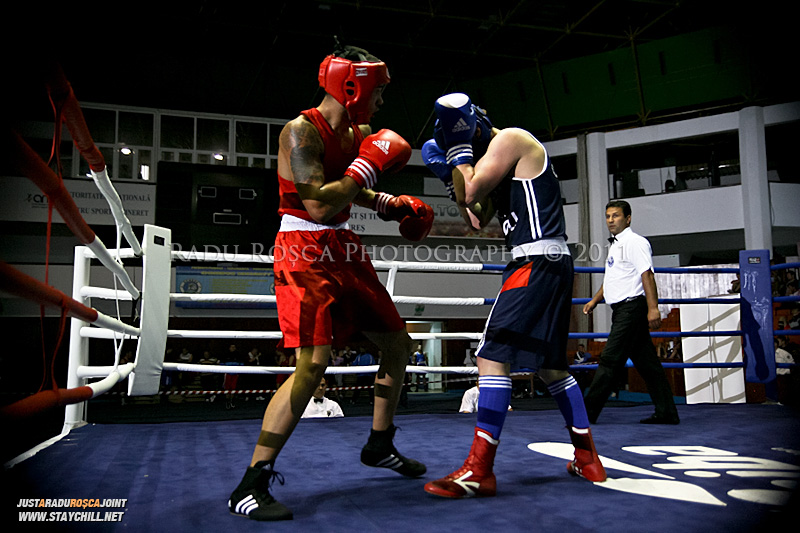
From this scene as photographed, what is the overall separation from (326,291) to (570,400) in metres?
0.89

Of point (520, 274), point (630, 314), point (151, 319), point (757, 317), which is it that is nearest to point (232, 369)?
point (151, 319)

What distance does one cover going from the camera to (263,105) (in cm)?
1346

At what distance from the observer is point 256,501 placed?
4.57ft

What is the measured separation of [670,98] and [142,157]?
465 inches

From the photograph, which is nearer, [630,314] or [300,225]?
[300,225]

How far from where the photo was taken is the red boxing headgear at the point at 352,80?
1705mm

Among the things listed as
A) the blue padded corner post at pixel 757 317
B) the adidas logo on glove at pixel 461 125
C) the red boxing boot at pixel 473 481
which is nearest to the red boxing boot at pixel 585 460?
the red boxing boot at pixel 473 481

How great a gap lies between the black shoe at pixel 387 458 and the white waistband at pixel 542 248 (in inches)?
29.6

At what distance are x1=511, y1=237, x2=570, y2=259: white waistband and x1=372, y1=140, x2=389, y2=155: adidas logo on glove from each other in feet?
1.84

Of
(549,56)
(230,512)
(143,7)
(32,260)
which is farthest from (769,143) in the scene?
(32,260)

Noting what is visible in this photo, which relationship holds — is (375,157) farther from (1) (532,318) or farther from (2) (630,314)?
(2) (630,314)

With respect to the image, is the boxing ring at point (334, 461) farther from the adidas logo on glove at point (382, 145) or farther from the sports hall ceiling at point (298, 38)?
the sports hall ceiling at point (298, 38)

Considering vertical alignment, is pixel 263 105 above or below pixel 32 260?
above

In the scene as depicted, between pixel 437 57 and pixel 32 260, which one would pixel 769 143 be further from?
pixel 32 260
